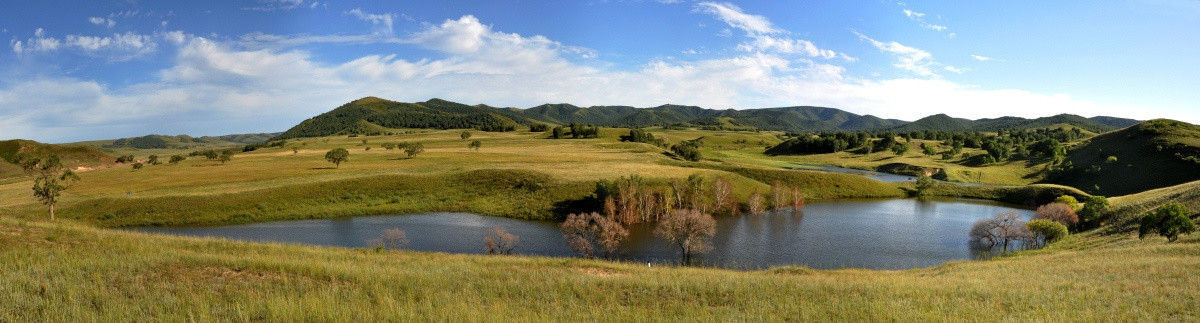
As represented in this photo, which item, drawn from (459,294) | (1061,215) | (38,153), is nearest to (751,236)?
(1061,215)

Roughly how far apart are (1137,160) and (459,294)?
166 m

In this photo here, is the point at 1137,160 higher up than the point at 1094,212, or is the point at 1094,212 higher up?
the point at 1137,160

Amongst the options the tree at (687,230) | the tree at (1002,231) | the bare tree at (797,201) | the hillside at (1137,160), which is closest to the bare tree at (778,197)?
the bare tree at (797,201)

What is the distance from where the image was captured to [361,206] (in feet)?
235

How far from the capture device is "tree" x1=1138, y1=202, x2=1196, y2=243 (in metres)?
33.2

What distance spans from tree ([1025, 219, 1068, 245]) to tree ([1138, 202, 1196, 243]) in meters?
14.9

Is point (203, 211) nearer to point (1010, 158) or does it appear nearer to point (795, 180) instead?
point (795, 180)

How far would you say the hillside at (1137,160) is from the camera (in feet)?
330

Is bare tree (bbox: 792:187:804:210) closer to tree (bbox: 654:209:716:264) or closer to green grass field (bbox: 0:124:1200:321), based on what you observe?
tree (bbox: 654:209:716:264)

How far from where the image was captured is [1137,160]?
11175cm

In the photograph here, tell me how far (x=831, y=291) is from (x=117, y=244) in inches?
1135

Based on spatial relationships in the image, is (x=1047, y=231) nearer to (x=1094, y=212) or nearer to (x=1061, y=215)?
(x=1061, y=215)

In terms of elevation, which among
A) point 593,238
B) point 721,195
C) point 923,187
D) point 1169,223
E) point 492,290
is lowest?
point 593,238

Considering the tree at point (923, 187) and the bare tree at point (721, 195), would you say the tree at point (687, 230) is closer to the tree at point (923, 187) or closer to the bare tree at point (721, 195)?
the bare tree at point (721, 195)
